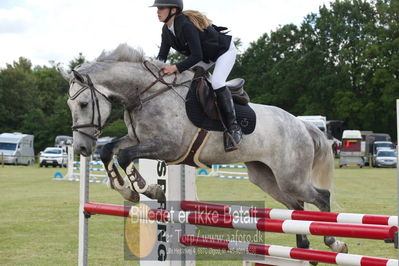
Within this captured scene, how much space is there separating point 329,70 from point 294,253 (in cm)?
4444

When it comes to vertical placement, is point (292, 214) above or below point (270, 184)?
below

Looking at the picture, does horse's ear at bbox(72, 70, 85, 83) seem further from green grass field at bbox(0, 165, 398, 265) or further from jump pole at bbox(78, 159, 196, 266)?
green grass field at bbox(0, 165, 398, 265)

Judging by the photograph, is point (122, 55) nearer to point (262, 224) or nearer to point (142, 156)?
point (142, 156)

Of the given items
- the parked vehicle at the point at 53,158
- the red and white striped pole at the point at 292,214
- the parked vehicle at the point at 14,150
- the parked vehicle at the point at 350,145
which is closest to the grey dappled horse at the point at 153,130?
the red and white striped pole at the point at 292,214

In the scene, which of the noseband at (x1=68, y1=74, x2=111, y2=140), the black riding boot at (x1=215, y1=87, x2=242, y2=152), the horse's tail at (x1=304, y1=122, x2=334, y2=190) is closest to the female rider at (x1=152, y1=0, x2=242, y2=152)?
the black riding boot at (x1=215, y1=87, x2=242, y2=152)

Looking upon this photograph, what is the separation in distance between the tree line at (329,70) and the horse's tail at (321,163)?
38.4 m

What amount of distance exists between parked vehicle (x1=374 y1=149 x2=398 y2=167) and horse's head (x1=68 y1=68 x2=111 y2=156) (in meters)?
27.9

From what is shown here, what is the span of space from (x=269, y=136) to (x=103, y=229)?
4.56m

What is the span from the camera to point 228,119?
4.27 m

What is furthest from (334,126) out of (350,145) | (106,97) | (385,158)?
(106,97)

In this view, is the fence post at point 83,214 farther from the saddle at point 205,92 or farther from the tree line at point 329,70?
the tree line at point 329,70

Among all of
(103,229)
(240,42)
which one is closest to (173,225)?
(103,229)

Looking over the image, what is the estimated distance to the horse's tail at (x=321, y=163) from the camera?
5.04 m

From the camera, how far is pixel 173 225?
190 inches
